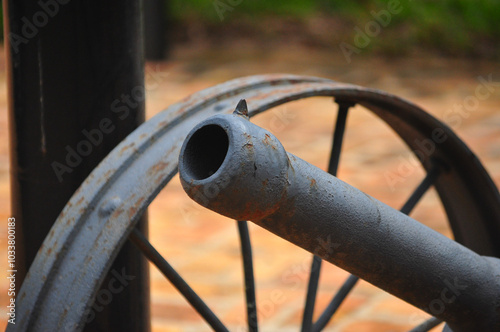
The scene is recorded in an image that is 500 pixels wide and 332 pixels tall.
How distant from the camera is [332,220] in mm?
1061

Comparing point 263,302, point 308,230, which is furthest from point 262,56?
point 308,230

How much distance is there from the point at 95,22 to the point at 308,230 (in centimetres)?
69

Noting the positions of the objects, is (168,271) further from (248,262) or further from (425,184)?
(425,184)

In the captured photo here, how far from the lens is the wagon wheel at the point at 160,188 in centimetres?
116

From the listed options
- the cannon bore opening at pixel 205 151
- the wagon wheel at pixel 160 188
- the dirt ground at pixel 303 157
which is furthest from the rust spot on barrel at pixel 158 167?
the dirt ground at pixel 303 157

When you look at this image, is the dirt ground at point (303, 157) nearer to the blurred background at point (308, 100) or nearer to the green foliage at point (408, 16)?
the blurred background at point (308, 100)

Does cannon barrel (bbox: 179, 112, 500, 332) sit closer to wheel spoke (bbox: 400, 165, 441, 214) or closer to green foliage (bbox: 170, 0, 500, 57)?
wheel spoke (bbox: 400, 165, 441, 214)

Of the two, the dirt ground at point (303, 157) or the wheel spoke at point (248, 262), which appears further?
the dirt ground at point (303, 157)

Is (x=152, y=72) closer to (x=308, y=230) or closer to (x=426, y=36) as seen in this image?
(x=426, y=36)

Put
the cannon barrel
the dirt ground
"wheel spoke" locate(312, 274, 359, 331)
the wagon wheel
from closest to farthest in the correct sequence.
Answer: the cannon barrel, the wagon wheel, "wheel spoke" locate(312, 274, 359, 331), the dirt ground

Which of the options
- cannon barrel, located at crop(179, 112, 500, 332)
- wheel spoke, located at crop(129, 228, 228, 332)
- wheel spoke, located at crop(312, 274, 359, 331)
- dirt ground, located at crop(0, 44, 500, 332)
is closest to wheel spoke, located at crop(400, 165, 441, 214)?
wheel spoke, located at crop(312, 274, 359, 331)

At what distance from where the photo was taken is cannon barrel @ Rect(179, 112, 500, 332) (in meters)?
0.94

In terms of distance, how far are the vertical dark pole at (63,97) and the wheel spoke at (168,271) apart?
24 centimetres

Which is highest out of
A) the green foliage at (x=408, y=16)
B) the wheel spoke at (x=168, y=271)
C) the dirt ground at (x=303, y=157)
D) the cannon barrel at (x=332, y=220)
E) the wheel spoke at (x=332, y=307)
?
the green foliage at (x=408, y=16)
